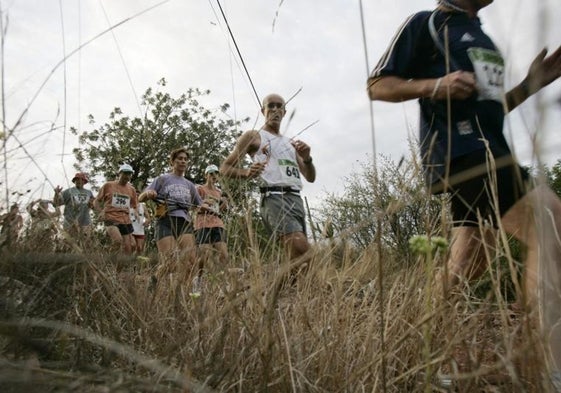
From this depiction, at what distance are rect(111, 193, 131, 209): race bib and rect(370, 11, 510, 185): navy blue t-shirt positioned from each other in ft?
18.5

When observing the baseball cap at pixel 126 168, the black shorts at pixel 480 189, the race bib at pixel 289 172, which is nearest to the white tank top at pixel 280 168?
the race bib at pixel 289 172

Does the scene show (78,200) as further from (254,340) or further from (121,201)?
(121,201)

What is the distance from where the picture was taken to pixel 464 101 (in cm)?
201

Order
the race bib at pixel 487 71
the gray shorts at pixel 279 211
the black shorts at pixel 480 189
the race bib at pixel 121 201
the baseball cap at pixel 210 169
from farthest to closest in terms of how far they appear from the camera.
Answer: the race bib at pixel 121 201
the baseball cap at pixel 210 169
the gray shorts at pixel 279 211
the race bib at pixel 487 71
the black shorts at pixel 480 189

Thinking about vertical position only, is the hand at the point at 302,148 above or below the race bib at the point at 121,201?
below

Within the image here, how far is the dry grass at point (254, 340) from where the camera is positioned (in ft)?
3.08

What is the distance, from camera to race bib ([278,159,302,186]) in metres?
3.97

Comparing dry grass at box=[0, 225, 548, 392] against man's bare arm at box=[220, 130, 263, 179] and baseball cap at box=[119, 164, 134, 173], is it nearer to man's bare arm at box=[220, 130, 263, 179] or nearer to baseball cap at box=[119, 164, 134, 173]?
man's bare arm at box=[220, 130, 263, 179]

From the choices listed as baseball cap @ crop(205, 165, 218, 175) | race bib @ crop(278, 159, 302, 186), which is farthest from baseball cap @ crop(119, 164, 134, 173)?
race bib @ crop(278, 159, 302, 186)

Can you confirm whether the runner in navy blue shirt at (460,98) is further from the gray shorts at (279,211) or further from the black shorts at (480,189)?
the gray shorts at (279,211)

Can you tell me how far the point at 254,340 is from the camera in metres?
1.17

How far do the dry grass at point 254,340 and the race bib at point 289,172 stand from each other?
1948mm

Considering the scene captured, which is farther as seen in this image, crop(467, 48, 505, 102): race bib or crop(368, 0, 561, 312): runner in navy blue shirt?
crop(467, 48, 505, 102): race bib

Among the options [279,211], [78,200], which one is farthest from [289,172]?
[78,200]
